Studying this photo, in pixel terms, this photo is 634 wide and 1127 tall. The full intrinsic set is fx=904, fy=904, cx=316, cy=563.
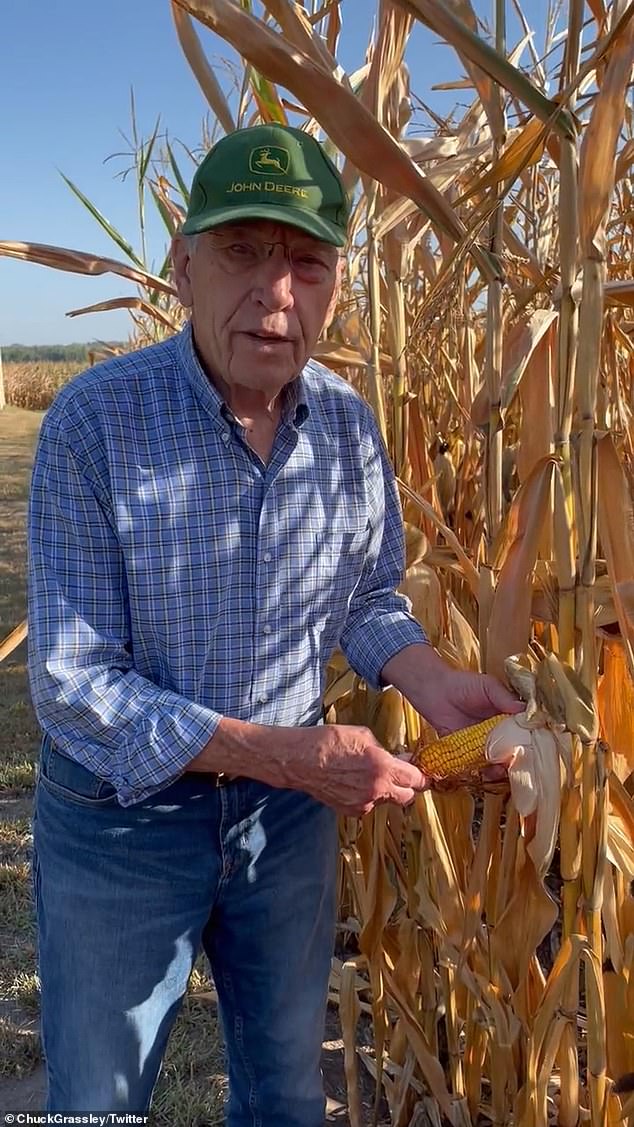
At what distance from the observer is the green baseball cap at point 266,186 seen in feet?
3.62

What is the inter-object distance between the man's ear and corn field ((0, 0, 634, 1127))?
0.91 ft

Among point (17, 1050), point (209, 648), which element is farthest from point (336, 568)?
point (17, 1050)

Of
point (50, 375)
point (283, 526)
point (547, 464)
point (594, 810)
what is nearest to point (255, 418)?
point (283, 526)

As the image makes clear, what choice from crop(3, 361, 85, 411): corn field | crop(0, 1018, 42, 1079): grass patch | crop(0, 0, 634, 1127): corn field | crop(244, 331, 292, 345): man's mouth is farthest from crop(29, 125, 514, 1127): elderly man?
crop(3, 361, 85, 411): corn field

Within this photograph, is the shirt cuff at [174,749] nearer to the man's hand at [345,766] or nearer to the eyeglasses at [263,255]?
the man's hand at [345,766]

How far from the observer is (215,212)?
111 centimetres

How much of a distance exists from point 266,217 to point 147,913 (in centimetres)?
92

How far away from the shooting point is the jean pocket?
1.20 metres

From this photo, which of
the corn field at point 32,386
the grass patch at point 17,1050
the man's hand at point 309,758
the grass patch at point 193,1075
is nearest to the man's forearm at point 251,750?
the man's hand at point 309,758

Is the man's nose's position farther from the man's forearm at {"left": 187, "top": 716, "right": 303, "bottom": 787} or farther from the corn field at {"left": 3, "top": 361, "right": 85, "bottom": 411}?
the corn field at {"left": 3, "top": 361, "right": 85, "bottom": 411}

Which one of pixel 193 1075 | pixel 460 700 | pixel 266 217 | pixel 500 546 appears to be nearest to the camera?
pixel 266 217

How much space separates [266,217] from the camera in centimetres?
109

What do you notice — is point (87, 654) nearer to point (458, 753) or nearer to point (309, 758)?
point (309, 758)

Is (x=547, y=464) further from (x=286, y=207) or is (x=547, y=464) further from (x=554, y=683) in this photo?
(x=286, y=207)
